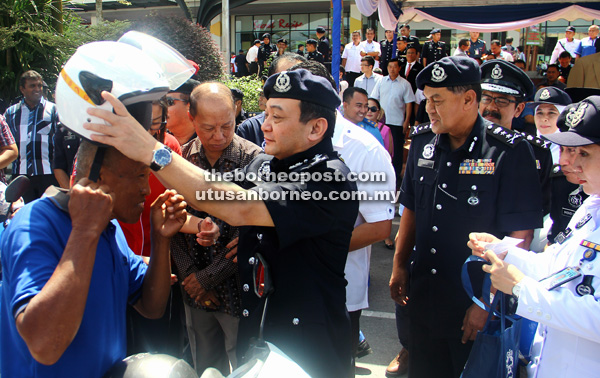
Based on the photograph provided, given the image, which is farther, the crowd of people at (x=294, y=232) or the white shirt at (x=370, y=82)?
the white shirt at (x=370, y=82)

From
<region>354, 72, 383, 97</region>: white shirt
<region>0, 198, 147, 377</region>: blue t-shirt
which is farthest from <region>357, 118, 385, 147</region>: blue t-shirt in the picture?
<region>0, 198, 147, 377</region>: blue t-shirt

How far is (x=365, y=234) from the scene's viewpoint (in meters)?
2.79

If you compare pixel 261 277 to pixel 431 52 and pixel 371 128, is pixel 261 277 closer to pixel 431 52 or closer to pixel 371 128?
pixel 371 128

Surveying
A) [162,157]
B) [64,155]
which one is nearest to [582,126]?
[162,157]

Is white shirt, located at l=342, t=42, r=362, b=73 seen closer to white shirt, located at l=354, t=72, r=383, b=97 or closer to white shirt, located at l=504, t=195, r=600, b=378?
white shirt, located at l=354, t=72, r=383, b=97

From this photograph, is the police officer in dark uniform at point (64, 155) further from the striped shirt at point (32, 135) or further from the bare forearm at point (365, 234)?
the bare forearm at point (365, 234)

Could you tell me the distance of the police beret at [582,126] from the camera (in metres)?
1.92

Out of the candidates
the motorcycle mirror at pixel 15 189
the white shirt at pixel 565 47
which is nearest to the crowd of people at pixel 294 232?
the motorcycle mirror at pixel 15 189

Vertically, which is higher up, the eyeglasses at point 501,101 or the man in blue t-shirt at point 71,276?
the eyeglasses at point 501,101

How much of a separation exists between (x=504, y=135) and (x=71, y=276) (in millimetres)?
2310

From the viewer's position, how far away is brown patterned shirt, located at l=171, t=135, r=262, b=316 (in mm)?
2836

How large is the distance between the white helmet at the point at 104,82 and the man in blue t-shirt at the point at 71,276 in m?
0.15

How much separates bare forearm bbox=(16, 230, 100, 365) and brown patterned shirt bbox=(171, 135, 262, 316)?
56.4 inches

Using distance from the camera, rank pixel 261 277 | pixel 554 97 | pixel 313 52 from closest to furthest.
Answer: pixel 261 277 < pixel 554 97 < pixel 313 52
